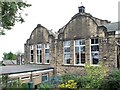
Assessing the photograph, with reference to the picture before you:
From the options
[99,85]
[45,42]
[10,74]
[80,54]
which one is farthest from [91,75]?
[45,42]

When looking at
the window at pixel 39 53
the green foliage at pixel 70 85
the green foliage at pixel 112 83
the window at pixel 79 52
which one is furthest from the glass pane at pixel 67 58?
the green foliage at pixel 112 83

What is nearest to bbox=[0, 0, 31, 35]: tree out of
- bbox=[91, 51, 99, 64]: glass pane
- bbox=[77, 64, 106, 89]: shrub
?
bbox=[77, 64, 106, 89]: shrub

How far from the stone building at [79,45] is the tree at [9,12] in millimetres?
7734

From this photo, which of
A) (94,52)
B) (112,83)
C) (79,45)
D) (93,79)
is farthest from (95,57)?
(112,83)

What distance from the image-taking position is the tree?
12573 millimetres

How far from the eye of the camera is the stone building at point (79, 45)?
58.5 ft

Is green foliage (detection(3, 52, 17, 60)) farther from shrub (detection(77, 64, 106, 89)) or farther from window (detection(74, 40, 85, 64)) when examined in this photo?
shrub (detection(77, 64, 106, 89))

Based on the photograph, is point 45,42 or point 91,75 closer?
point 91,75

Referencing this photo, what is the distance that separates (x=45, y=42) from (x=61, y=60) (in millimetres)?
3489

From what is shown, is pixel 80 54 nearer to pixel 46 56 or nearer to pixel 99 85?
pixel 46 56

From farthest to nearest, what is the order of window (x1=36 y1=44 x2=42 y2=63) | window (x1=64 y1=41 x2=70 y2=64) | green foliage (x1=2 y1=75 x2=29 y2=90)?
window (x1=36 y1=44 x2=42 y2=63) → window (x1=64 y1=41 x2=70 y2=64) → green foliage (x1=2 y1=75 x2=29 y2=90)

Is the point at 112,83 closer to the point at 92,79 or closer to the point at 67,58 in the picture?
the point at 92,79

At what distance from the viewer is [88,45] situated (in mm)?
19234

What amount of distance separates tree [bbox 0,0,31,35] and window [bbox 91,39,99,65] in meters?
7.93
